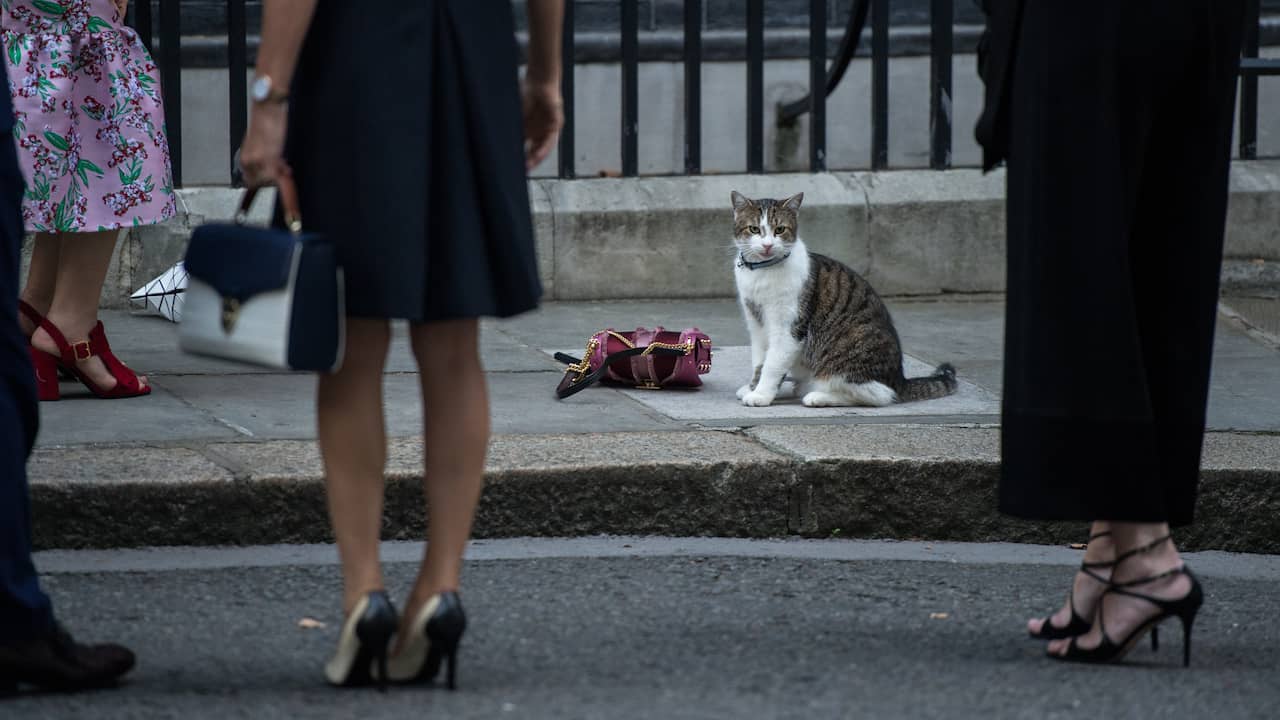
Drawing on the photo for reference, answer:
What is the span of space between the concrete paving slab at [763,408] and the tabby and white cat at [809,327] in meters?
0.05

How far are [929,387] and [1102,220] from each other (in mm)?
2322

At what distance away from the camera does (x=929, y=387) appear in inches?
204

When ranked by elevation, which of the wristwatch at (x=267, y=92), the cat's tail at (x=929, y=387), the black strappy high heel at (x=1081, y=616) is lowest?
the black strappy high heel at (x=1081, y=616)

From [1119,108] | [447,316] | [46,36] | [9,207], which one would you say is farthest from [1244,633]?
[46,36]

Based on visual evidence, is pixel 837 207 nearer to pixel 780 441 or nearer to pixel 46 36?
pixel 780 441

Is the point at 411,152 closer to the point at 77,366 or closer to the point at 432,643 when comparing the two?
the point at 432,643

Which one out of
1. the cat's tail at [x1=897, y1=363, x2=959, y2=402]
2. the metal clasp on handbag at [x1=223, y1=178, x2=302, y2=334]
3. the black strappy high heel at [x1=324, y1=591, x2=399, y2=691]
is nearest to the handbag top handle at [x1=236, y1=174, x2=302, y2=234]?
the metal clasp on handbag at [x1=223, y1=178, x2=302, y2=334]

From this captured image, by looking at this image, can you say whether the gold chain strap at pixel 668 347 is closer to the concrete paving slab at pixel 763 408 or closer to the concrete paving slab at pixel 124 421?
the concrete paving slab at pixel 763 408

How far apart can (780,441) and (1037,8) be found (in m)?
1.63

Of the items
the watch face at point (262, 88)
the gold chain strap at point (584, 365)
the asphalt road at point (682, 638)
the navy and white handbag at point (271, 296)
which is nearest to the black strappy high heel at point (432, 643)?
the asphalt road at point (682, 638)

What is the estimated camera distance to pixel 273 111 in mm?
2531

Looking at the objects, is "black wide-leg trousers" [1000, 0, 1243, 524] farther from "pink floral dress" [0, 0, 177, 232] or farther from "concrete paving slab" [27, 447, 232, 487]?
"pink floral dress" [0, 0, 177, 232]

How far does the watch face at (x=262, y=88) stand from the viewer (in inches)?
99.0

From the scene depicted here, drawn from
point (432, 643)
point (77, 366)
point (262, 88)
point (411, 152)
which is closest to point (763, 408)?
point (77, 366)
